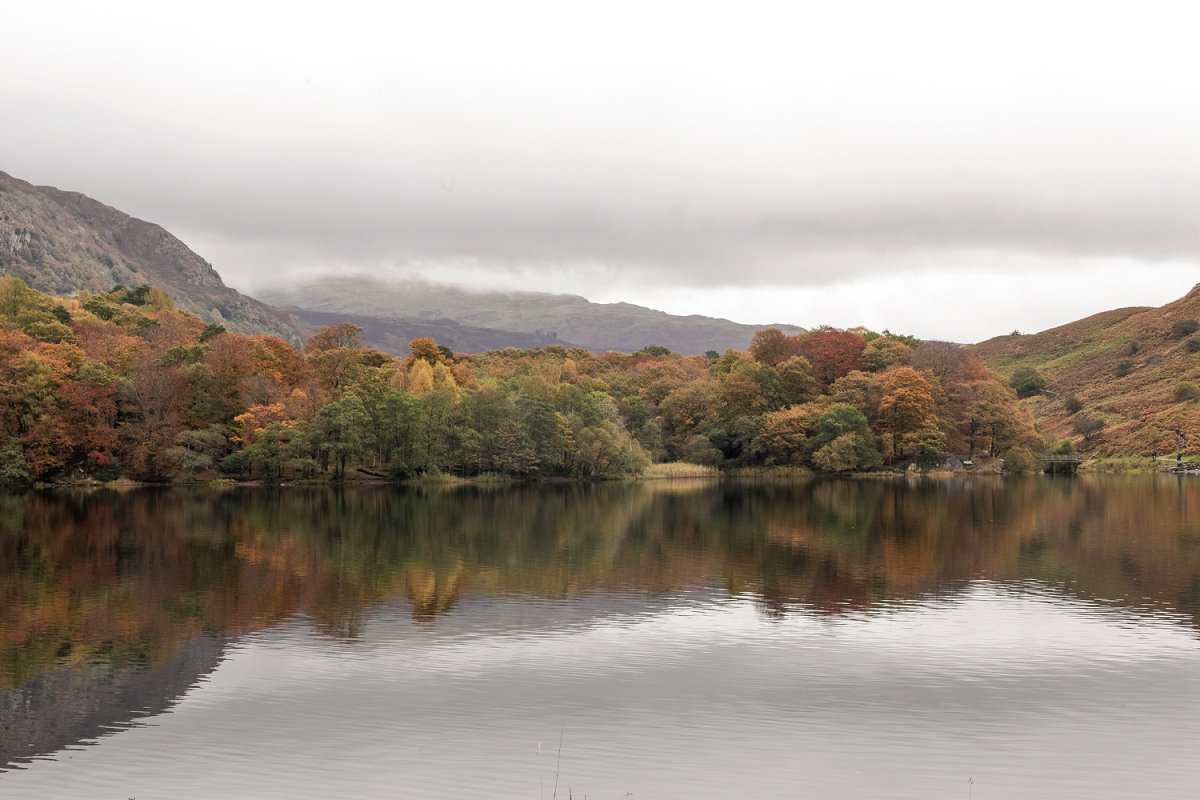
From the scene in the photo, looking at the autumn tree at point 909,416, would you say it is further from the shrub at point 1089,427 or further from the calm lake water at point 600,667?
the calm lake water at point 600,667

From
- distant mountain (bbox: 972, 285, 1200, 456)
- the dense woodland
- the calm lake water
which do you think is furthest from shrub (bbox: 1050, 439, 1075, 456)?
the calm lake water

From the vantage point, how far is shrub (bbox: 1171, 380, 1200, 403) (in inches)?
5108

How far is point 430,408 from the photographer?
96250mm

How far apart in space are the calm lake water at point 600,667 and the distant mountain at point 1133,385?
88.4 metres

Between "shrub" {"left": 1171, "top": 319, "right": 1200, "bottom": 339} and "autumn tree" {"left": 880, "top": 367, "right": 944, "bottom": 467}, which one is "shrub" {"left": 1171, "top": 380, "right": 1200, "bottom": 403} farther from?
"autumn tree" {"left": 880, "top": 367, "right": 944, "bottom": 467}

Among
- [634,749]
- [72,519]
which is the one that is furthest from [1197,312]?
[634,749]

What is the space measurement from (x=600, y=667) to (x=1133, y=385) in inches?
6096

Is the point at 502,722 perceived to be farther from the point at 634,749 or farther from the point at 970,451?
the point at 970,451

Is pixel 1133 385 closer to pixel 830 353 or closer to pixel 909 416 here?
pixel 830 353

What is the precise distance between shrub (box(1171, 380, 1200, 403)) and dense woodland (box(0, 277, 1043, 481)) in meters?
31.3

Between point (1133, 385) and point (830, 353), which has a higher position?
point (830, 353)

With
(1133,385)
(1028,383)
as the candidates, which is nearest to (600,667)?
(1133,385)

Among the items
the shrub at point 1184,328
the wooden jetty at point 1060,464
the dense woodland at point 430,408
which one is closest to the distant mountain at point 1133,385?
the shrub at point 1184,328

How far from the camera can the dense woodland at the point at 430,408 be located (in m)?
86.2
